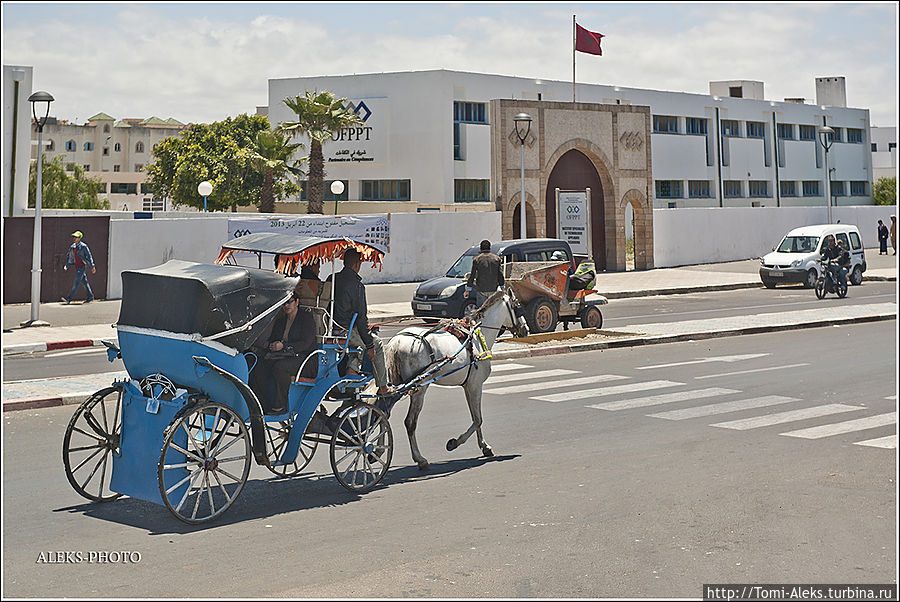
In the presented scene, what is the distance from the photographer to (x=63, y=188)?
75.8 m

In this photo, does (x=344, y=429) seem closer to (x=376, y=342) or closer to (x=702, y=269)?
(x=376, y=342)

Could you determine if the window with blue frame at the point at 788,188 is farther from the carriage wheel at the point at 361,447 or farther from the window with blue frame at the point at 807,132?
the carriage wheel at the point at 361,447

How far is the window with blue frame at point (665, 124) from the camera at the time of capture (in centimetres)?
6994

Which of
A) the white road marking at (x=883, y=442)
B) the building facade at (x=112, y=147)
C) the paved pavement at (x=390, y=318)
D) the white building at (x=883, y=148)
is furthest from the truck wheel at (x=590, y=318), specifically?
the building facade at (x=112, y=147)

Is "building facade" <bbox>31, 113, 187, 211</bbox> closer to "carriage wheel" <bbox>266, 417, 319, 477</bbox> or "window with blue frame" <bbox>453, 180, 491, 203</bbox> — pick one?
"window with blue frame" <bbox>453, 180, 491, 203</bbox>

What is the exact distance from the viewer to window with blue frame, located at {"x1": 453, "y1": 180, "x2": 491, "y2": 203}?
6006 centimetres

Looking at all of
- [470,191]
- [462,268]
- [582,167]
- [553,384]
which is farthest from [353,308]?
[470,191]

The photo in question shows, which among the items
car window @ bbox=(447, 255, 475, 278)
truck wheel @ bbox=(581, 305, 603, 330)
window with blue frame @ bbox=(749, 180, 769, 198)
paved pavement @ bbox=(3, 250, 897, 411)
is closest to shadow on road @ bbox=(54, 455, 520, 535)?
paved pavement @ bbox=(3, 250, 897, 411)

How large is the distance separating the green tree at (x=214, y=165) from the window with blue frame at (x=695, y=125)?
31430mm

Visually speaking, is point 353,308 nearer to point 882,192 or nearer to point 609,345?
point 609,345

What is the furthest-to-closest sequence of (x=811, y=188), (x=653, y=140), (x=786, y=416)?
(x=811, y=188) < (x=653, y=140) < (x=786, y=416)

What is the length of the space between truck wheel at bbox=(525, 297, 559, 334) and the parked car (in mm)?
1283

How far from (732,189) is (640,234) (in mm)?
33667

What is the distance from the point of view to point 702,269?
144 feet
